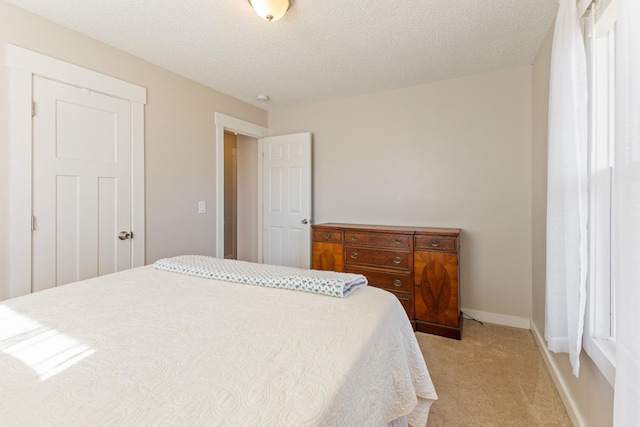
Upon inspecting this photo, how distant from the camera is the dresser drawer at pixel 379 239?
2.68 m

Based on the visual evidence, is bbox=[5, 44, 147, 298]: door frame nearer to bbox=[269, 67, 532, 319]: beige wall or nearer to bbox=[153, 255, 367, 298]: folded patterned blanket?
bbox=[153, 255, 367, 298]: folded patterned blanket

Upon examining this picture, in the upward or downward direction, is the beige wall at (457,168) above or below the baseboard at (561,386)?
above

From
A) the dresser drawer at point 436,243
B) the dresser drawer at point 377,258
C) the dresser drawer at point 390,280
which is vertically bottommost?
the dresser drawer at point 390,280

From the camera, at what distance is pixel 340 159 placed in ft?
11.5

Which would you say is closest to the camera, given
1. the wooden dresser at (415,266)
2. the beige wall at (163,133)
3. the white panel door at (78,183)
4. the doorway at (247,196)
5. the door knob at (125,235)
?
the beige wall at (163,133)

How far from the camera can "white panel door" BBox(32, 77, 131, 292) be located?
1.94 meters

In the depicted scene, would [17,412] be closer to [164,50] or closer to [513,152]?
[164,50]

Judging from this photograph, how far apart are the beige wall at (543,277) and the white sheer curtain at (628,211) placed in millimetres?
612

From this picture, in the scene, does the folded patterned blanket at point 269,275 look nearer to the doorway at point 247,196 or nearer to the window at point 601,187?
the window at point 601,187

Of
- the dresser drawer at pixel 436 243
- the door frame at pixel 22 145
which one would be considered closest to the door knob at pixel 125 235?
the door frame at pixel 22 145

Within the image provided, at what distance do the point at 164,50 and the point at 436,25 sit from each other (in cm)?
213

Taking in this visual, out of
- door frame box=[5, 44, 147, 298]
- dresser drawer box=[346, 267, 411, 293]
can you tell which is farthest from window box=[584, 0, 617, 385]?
door frame box=[5, 44, 147, 298]

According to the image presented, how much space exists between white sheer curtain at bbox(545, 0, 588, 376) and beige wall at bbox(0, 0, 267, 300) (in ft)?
9.61

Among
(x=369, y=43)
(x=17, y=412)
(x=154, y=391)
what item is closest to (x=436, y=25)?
(x=369, y=43)
